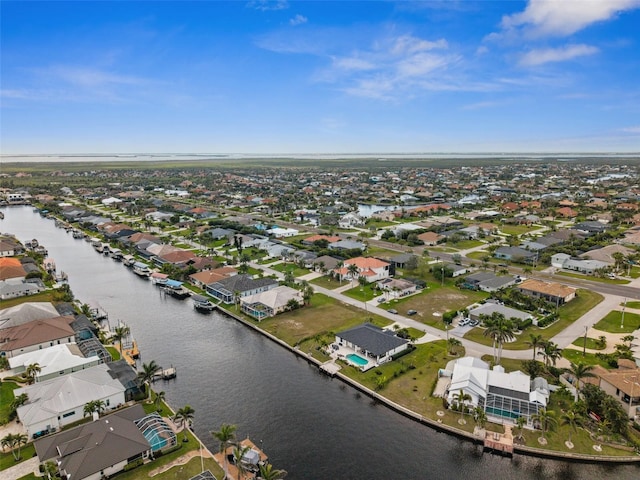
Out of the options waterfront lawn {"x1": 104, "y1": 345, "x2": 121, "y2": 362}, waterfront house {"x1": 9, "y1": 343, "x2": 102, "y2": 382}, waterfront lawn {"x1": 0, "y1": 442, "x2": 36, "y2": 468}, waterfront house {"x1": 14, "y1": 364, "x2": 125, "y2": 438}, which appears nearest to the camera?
waterfront lawn {"x1": 0, "y1": 442, "x2": 36, "y2": 468}

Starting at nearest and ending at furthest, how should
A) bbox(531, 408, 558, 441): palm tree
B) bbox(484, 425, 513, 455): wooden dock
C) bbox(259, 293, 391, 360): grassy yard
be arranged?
bbox(484, 425, 513, 455): wooden dock, bbox(531, 408, 558, 441): palm tree, bbox(259, 293, 391, 360): grassy yard

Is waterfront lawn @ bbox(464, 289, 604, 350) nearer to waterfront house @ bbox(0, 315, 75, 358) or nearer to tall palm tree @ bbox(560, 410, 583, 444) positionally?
tall palm tree @ bbox(560, 410, 583, 444)

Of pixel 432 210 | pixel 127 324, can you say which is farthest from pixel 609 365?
pixel 432 210

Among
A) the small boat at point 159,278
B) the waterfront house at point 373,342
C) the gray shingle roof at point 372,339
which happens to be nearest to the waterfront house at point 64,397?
the waterfront house at point 373,342

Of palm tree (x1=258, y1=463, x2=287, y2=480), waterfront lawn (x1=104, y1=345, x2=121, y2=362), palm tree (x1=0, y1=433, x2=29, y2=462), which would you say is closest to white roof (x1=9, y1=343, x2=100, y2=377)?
waterfront lawn (x1=104, y1=345, x2=121, y2=362)

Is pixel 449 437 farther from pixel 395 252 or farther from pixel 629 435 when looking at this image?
pixel 395 252
